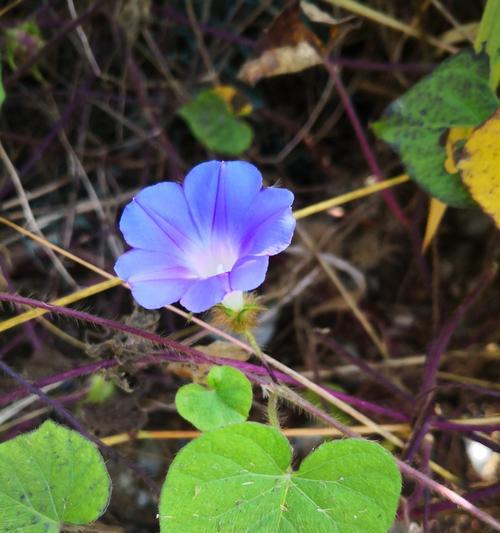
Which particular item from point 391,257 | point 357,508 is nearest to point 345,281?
point 391,257

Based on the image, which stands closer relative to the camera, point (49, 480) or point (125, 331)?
point (49, 480)

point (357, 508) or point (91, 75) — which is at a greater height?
point (91, 75)

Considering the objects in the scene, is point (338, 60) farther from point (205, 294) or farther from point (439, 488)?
point (439, 488)

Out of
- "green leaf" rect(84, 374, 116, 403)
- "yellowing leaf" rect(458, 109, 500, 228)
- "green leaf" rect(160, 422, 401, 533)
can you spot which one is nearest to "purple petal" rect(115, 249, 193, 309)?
"green leaf" rect(160, 422, 401, 533)

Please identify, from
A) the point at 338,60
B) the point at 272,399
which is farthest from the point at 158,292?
the point at 338,60

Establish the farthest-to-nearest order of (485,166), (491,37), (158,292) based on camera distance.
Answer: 1. (491,37)
2. (485,166)
3. (158,292)

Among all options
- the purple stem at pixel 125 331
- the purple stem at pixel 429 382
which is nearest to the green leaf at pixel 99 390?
the purple stem at pixel 125 331

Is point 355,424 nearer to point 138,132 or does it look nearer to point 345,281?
point 345,281
